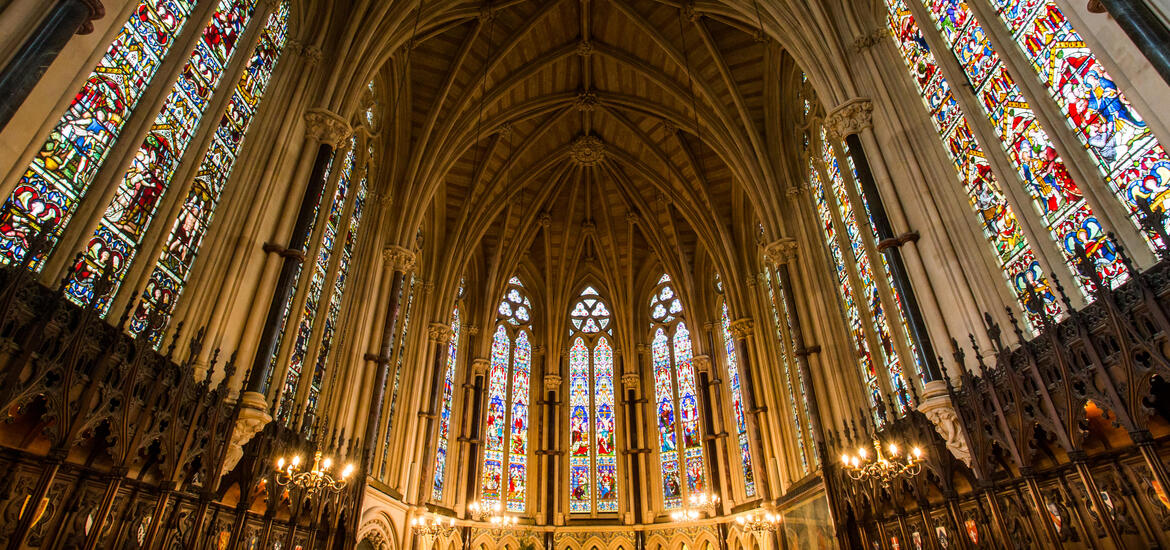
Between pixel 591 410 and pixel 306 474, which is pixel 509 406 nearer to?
pixel 591 410

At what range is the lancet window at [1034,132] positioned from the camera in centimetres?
675

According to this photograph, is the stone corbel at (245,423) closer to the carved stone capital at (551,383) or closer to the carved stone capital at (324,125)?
the carved stone capital at (324,125)

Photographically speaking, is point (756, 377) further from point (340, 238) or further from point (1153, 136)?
point (1153, 136)

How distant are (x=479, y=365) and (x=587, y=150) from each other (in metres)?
8.34

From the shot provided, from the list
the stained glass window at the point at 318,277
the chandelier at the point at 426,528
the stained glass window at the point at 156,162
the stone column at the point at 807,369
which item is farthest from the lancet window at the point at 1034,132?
the chandelier at the point at 426,528

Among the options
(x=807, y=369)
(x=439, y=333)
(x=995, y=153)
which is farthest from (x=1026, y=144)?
(x=439, y=333)

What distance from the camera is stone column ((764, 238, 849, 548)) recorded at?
12953 mm

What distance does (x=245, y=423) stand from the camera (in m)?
8.71

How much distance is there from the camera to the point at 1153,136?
20.2 ft

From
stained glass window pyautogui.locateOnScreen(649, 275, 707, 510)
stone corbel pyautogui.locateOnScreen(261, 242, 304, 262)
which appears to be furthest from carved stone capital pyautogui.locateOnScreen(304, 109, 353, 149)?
stained glass window pyautogui.locateOnScreen(649, 275, 707, 510)

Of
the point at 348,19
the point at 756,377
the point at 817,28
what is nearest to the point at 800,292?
the point at 756,377

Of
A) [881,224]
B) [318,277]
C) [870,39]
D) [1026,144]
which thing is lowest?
[1026,144]

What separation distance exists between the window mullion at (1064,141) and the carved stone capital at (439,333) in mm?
15831

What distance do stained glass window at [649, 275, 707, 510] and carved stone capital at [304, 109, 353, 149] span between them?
15.0 metres
